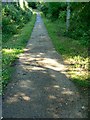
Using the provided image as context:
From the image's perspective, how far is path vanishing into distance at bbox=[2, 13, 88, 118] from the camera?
6672 mm

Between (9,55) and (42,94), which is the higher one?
(42,94)

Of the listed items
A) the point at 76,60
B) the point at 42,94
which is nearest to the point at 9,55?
the point at 76,60

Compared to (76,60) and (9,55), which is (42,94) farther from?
(9,55)

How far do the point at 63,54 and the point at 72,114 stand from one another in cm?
667

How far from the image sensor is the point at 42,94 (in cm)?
782

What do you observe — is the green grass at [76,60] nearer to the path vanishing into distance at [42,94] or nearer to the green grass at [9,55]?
the path vanishing into distance at [42,94]

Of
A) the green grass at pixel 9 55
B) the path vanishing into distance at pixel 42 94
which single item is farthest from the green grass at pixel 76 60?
the green grass at pixel 9 55

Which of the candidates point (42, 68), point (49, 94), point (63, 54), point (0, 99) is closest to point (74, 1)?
point (63, 54)

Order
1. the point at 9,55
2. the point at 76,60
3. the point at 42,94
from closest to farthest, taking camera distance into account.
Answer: the point at 42,94
the point at 76,60
the point at 9,55

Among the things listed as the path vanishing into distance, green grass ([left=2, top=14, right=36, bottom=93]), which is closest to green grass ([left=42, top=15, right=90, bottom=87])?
the path vanishing into distance

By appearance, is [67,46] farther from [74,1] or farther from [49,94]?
[49,94]

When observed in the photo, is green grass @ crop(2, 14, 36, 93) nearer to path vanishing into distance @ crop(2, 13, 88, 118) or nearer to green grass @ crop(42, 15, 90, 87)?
path vanishing into distance @ crop(2, 13, 88, 118)

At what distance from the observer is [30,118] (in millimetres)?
6340

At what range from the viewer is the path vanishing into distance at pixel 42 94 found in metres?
6.67
